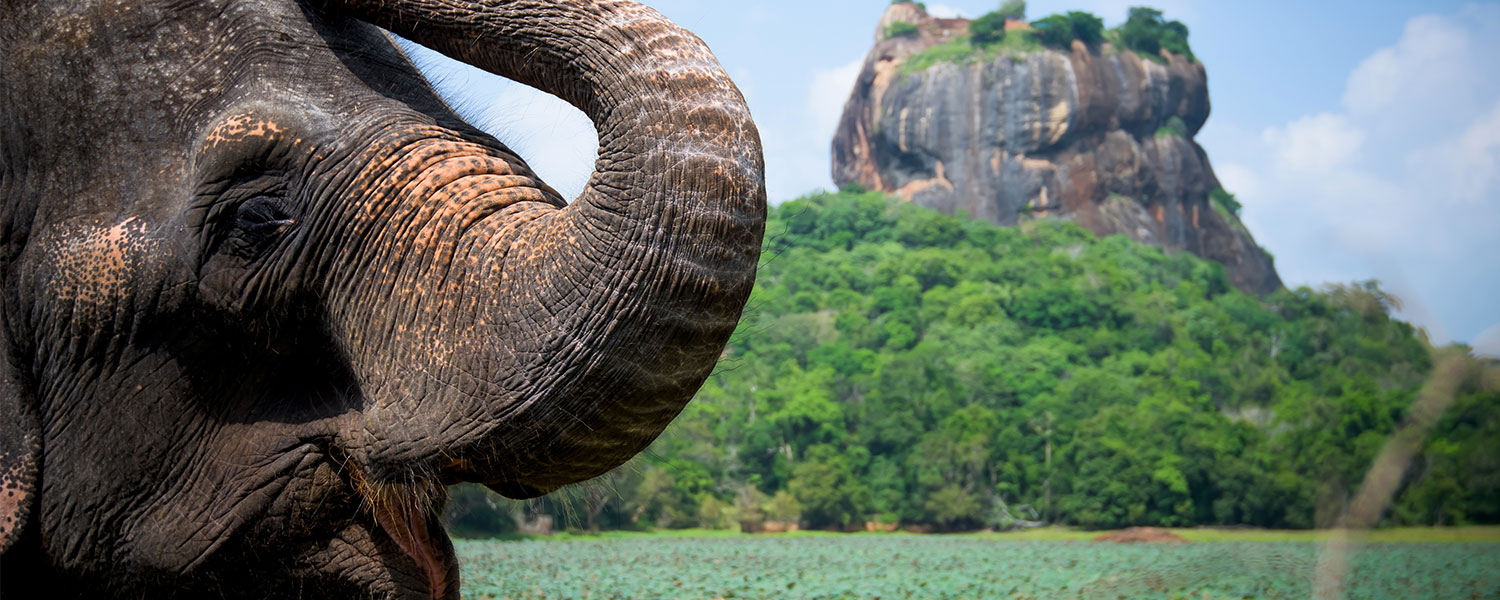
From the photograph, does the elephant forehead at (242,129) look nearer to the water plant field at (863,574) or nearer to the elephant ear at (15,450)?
the elephant ear at (15,450)

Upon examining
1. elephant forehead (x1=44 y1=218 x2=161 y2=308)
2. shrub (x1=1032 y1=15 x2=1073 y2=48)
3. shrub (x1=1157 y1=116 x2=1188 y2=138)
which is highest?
shrub (x1=1032 y1=15 x2=1073 y2=48)

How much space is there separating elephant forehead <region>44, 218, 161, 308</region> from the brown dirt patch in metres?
30.2

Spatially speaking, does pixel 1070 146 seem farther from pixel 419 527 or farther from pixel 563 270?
pixel 563 270

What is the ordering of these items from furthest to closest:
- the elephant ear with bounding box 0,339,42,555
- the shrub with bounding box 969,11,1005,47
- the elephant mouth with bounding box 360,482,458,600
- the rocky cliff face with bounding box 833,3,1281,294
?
the shrub with bounding box 969,11,1005,47 < the rocky cliff face with bounding box 833,3,1281,294 < the elephant ear with bounding box 0,339,42,555 < the elephant mouth with bounding box 360,482,458,600

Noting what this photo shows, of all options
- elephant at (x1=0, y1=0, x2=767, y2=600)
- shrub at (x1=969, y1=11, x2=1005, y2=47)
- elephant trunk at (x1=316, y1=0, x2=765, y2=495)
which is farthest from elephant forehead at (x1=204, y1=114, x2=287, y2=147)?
shrub at (x1=969, y1=11, x2=1005, y2=47)

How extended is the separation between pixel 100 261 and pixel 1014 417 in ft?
141

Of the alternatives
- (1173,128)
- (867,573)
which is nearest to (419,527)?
(867,573)

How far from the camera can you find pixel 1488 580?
45.4 ft

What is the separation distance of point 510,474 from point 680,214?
1.66 feet

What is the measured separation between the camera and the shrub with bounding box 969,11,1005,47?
81.7m

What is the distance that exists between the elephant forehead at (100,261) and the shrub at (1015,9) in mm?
90413

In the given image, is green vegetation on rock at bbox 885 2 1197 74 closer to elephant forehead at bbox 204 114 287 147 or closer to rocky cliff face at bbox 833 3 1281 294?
rocky cliff face at bbox 833 3 1281 294

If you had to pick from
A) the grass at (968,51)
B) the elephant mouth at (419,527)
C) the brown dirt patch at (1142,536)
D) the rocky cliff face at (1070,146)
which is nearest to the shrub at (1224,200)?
the rocky cliff face at (1070,146)

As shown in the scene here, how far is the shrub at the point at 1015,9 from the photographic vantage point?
8856cm
